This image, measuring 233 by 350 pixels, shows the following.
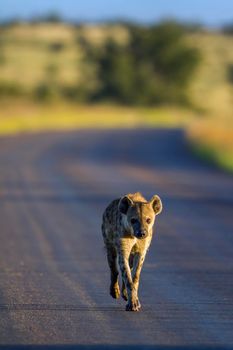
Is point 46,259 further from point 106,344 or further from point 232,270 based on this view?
point 106,344

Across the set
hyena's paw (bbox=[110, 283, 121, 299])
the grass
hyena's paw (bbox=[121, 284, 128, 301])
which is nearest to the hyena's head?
hyena's paw (bbox=[121, 284, 128, 301])

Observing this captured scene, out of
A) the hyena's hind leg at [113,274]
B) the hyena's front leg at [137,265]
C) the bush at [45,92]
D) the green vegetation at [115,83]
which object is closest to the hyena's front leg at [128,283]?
the hyena's front leg at [137,265]

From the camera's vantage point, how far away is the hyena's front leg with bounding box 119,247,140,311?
8.97m

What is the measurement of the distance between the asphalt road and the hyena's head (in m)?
0.61

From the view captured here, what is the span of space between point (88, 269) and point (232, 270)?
138cm

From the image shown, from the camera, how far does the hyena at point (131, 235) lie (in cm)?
898

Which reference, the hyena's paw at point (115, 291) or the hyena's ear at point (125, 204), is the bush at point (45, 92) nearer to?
the hyena's paw at point (115, 291)

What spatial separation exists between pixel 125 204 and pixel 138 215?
204 millimetres

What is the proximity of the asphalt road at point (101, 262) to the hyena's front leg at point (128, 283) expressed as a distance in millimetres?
99

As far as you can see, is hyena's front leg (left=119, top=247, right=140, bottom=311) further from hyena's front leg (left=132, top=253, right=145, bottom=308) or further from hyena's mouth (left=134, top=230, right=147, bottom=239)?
hyena's mouth (left=134, top=230, right=147, bottom=239)

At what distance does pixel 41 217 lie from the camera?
17.0 m

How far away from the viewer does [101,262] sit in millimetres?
12312

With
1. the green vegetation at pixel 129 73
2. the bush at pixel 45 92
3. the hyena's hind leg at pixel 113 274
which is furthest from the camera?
the green vegetation at pixel 129 73

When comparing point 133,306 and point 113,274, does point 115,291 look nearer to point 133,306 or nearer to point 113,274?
point 113,274
